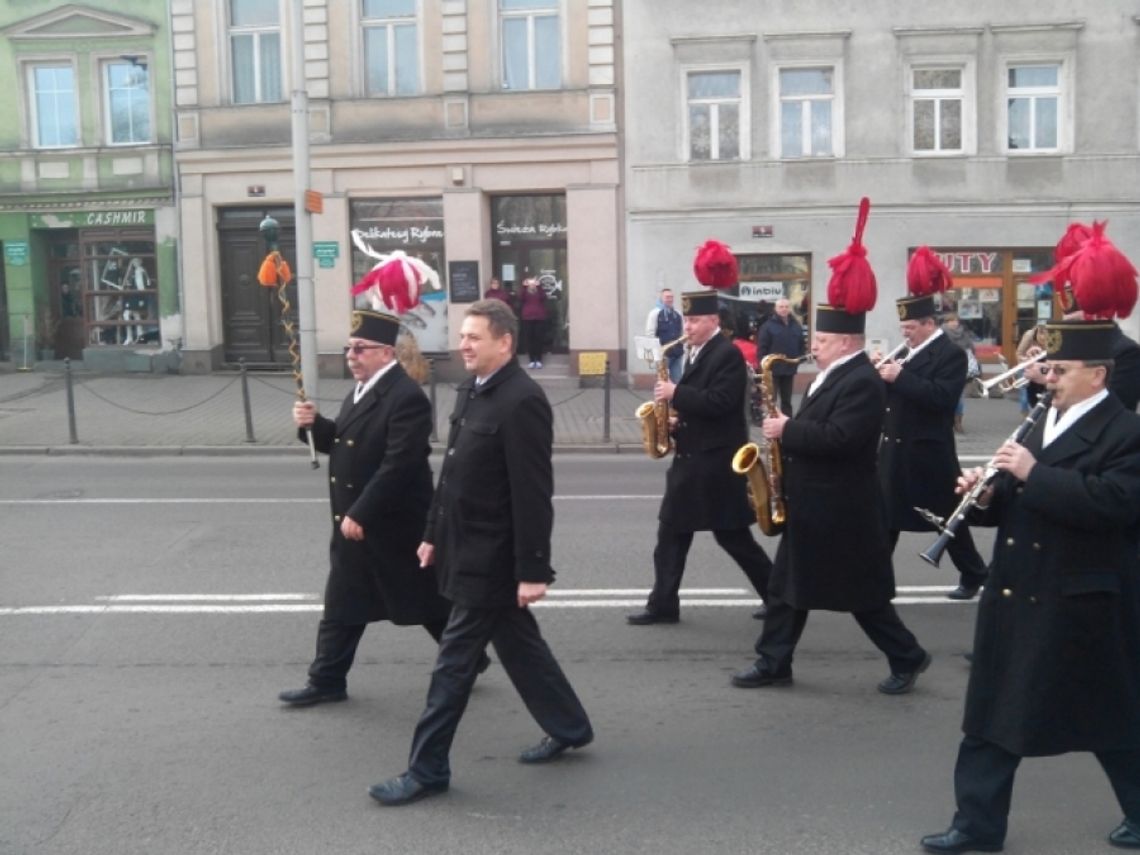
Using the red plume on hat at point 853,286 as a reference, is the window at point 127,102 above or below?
above

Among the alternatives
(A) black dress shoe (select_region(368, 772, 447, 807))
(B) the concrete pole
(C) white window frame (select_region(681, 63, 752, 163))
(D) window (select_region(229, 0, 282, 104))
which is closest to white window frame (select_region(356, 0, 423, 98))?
(D) window (select_region(229, 0, 282, 104))

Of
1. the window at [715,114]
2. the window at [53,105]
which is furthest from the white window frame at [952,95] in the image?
the window at [53,105]

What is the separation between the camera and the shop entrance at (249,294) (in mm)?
24859

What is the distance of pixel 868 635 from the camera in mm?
6371

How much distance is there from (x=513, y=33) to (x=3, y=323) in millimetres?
11478

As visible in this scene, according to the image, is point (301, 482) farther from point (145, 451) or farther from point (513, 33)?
point (513, 33)

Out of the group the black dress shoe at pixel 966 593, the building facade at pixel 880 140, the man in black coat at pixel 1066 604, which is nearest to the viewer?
the man in black coat at pixel 1066 604

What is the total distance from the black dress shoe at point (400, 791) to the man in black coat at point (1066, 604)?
80.2 inches

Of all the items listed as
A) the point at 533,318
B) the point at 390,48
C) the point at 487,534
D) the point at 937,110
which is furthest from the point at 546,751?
the point at 390,48

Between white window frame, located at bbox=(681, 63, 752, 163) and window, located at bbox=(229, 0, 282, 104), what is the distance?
24.9 feet

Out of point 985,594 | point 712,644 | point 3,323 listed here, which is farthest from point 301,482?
point 3,323

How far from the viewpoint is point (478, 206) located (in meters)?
23.8

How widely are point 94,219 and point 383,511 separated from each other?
21.5 metres

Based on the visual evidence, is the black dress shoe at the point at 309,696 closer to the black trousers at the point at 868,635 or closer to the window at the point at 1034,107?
the black trousers at the point at 868,635
